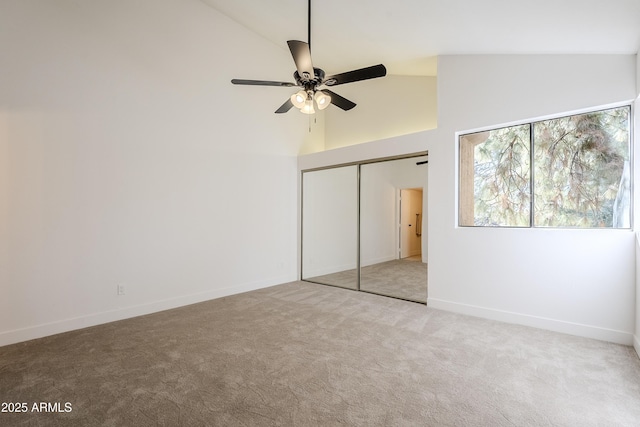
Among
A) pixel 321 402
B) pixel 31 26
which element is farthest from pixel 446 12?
pixel 31 26

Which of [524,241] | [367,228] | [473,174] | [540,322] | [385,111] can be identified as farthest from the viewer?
[367,228]

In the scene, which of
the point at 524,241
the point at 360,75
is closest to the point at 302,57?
the point at 360,75

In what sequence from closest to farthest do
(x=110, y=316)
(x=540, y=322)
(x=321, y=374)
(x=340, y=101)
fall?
1. (x=321, y=374)
2. (x=340, y=101)
3. (x=540, y=322)
4. (x=110, y=316)

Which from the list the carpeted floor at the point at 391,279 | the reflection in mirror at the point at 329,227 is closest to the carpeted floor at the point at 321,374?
the carpeted floor at the point at 391,279

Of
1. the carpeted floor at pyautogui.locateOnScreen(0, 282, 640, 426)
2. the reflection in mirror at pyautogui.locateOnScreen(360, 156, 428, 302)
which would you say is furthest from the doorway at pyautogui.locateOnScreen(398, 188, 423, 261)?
the carpeted floor at pyautogui.locateOnScreen(0, 282, 640, 426)

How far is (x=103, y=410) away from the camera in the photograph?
77.6 inches

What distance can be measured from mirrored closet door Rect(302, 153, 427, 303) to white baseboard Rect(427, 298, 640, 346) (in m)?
0.70

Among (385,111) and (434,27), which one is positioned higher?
(434,27)

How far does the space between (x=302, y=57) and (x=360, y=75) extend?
21.1 inches

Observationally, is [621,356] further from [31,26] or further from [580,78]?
[31,26]

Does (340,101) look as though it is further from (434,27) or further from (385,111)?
(385,111)

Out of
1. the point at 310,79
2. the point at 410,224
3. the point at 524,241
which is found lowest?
the point at 524,241

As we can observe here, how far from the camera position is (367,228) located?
216 inches

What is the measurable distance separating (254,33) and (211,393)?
17.4ft
